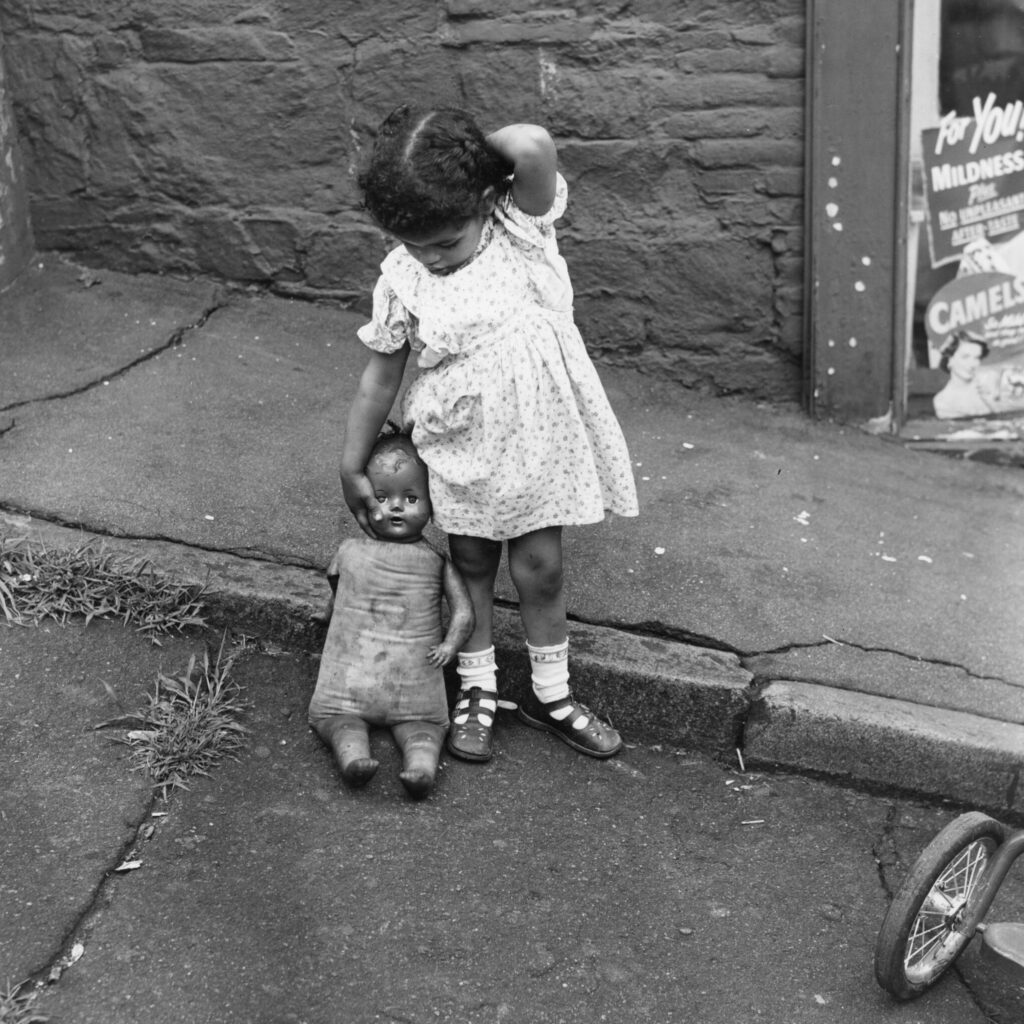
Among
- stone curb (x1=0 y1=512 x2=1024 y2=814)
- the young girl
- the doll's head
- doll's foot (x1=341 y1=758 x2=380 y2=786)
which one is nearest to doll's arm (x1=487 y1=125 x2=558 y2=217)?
the young girl

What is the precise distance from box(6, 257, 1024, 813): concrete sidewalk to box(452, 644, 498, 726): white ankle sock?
131 mm

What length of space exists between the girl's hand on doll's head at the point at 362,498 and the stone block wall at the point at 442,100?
216 cm

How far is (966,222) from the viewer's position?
474 centimetres

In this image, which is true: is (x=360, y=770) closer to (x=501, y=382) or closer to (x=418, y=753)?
(x=418, y=753)

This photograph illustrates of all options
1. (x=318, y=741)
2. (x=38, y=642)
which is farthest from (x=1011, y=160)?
(x=38, y=642)

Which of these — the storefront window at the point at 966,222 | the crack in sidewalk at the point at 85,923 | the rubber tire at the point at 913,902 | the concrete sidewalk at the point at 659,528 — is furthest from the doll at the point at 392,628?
the storefront window at the point at 966,222

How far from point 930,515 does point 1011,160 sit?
133cm

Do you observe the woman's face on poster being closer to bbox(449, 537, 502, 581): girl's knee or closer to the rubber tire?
bbox(449, 537, 502, 581): girl's knee

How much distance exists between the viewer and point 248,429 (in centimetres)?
423

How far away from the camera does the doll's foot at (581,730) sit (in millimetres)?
3168

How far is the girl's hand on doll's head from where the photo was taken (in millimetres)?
2986

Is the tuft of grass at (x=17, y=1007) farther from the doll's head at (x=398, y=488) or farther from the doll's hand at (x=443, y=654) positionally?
the doll's head at (x=398, y=488)

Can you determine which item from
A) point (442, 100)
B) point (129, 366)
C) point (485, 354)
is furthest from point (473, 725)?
point (442, 100)

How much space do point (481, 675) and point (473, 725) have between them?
0.12m
